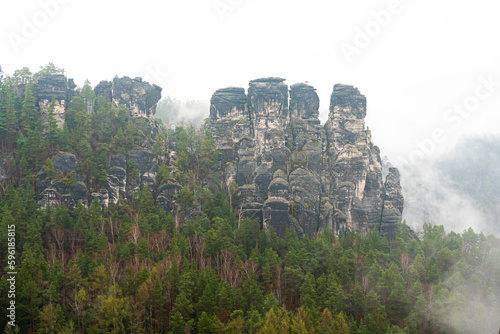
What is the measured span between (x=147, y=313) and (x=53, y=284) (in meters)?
9.04

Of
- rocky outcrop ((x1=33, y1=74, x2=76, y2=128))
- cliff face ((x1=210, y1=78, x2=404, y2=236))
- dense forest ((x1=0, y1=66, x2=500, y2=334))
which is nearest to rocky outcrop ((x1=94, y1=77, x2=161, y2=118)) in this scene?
dense forest ((x1=0, y1=66, x2=500, y2=334))

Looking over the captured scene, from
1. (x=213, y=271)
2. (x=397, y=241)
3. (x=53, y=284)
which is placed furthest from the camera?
(x=397, y=241)

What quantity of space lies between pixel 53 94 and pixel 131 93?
12682mm

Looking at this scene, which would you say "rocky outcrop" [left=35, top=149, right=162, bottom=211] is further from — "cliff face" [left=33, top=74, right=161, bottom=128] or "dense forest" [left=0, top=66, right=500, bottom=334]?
"cliff face" [left=33, top=74, right=161, bottom=128]

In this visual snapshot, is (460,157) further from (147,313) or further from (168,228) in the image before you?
(147,313)

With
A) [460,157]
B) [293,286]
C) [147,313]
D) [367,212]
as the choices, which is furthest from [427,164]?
[147,313]

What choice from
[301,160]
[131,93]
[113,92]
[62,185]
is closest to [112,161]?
[62,185]

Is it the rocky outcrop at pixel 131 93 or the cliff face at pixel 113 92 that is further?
the rocky outcrop at pixel 131 93

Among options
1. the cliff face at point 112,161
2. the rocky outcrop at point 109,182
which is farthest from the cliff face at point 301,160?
the rocky outcrop at point 109,182

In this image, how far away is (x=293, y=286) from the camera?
4756 centimetres

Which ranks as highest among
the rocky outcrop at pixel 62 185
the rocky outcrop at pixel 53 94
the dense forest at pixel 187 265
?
the rocky outcrop at pixel 53 94

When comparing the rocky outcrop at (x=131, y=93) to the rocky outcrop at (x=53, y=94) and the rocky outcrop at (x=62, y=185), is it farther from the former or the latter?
the rocky outcrop at (x=62, y=185)

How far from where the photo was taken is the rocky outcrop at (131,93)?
7362 centimetres

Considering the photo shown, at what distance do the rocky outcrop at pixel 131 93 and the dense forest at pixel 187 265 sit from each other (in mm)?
5277
